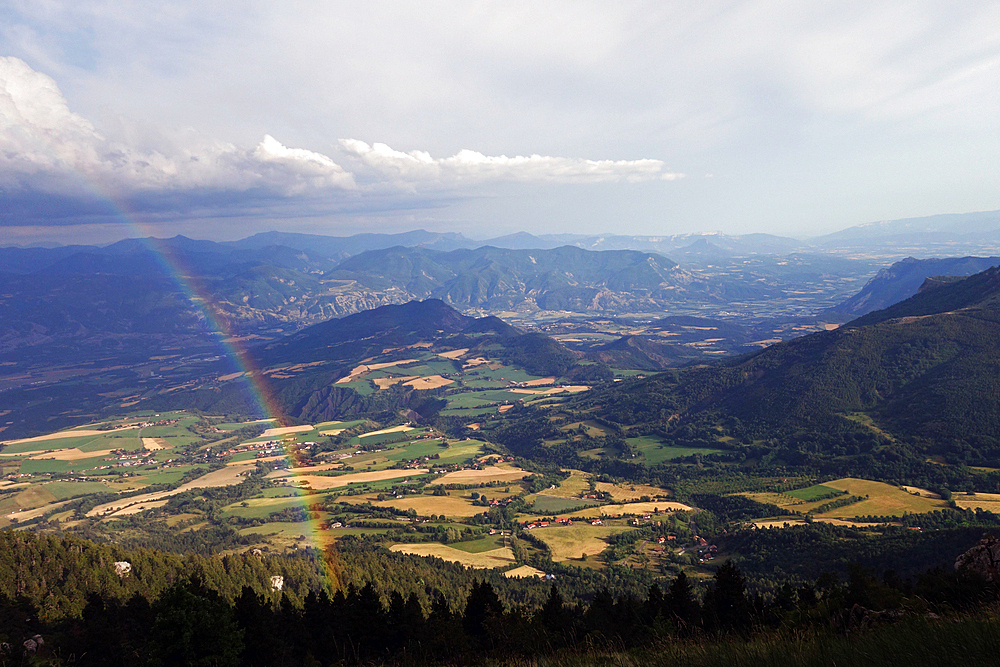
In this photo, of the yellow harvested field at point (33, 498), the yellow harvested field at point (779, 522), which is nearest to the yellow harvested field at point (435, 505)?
the yellow harvested field at point (779, 522)

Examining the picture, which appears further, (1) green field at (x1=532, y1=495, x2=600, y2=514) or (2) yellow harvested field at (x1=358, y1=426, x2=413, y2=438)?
(2) yellow harvested field at (x1=358, y1=426, x2=413, y2=438)

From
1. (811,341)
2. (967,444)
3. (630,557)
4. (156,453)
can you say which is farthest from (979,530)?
(156,453)

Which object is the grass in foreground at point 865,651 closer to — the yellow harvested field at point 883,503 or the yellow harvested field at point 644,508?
the yellow harvested field at point 883,503

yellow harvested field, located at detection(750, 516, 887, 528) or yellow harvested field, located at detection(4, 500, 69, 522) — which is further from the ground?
yellow harvested field, located at detection(750, 516, 887, 528)

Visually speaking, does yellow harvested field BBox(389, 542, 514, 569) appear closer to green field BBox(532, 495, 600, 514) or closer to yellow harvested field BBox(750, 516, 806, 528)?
green field BBox(532, 495, 600, 514)

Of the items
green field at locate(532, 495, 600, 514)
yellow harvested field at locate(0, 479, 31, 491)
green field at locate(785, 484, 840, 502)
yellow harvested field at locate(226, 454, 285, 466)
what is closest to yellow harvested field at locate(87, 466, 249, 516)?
yellow harvested field at locate(226, 454, 285, 466)

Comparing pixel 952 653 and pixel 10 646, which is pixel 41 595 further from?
pixel 952 653
